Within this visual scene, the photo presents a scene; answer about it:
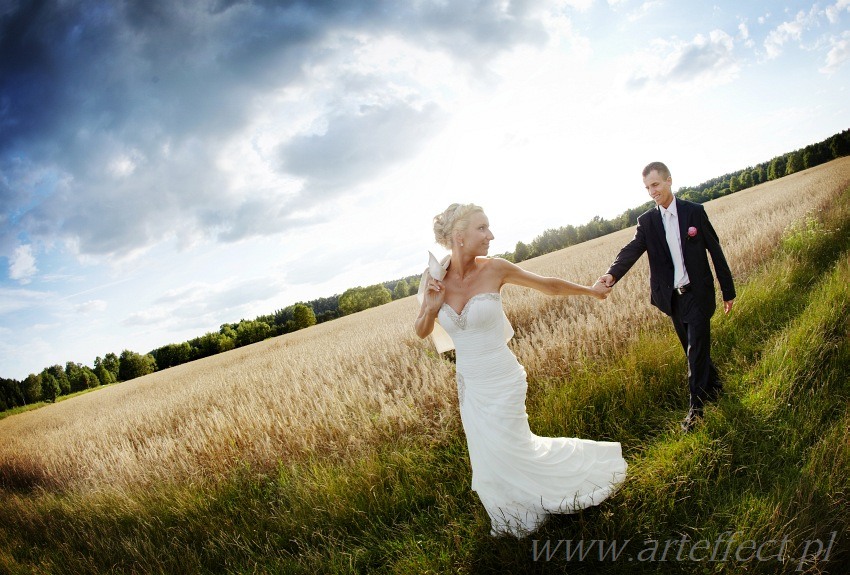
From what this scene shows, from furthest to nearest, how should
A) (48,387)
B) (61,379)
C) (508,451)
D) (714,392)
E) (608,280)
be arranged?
(61,379) → (48,387) → (608,280) → (714,392) → (508,451)

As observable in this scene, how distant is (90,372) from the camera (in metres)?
67.6

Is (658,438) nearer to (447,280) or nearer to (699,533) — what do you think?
(699,533)

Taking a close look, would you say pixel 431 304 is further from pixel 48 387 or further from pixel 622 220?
pixel 622 220

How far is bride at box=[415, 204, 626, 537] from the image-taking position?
3.07 meters

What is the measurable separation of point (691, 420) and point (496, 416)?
227 cm

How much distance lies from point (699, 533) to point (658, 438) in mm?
1186

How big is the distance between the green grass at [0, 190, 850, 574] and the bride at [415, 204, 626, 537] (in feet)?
0.57

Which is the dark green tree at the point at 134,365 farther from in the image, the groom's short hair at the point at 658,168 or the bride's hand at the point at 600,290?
the groom's short hair at the point at 658,168

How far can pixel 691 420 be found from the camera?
12.6ft

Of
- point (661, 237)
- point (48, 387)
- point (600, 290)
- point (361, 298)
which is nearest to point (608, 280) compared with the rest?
point (600, 290)

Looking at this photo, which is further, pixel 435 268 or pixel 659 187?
pixel 659 187

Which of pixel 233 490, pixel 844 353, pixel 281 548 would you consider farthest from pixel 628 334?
pixel 233 490

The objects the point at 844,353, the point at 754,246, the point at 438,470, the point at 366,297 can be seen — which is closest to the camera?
the point at 438,470

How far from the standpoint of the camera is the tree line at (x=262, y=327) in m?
63.0
